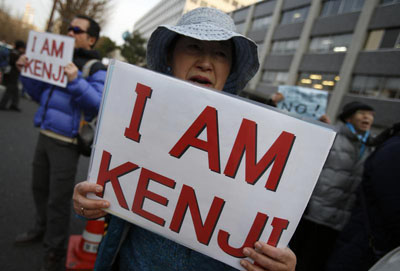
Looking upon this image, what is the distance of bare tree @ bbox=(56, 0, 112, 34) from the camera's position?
43.5 feet

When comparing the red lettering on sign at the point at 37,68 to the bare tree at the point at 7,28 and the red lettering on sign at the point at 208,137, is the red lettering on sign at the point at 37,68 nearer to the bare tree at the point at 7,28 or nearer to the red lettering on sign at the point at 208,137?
the red lettering on sign at the point at 208,137

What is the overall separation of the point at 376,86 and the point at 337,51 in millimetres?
3851

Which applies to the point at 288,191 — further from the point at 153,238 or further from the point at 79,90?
the point at 79,90

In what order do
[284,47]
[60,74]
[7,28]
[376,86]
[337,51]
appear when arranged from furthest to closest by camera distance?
[7,28], [284,47], [337,51], [376,86], [60,74]

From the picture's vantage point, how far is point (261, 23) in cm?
2453

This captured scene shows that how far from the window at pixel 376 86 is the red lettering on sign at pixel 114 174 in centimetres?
1631

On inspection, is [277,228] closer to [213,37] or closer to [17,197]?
[213,37]

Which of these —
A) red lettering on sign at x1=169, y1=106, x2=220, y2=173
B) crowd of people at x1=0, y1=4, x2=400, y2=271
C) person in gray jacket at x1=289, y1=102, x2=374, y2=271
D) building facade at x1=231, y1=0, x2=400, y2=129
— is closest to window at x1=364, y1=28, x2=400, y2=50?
building facade at x1=231, y1=0, x2=400, y2=129

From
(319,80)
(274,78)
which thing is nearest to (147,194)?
(319,80)

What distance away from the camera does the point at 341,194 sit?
7.45ft

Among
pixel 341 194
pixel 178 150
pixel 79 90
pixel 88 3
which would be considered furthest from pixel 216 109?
pixel 88 3

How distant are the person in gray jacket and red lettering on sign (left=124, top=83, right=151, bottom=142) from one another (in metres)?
2.09

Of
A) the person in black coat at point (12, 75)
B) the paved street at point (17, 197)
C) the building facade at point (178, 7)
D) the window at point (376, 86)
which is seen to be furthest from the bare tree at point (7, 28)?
the window at point (376, 86)

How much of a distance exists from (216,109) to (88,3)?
55.1ft
